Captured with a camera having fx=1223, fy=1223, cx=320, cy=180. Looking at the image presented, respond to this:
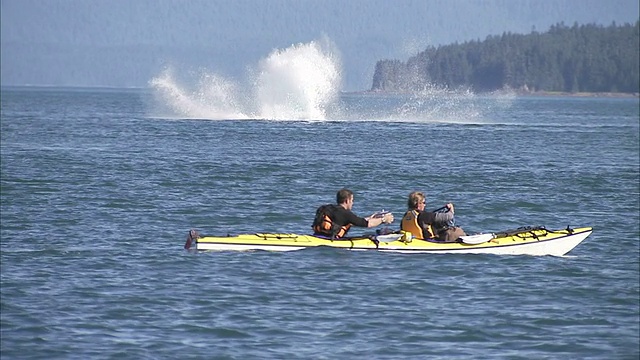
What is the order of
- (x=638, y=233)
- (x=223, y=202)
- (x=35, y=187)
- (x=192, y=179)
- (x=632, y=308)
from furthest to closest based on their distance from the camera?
(x=192, y=179) < (x=35, y=187) < (x=223, y=202) < (x=638, y=233) < (x=632, y=308)

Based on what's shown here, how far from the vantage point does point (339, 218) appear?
Answer: 1975cm

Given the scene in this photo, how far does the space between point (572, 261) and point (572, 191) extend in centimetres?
1318

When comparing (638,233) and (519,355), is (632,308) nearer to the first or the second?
(519,355)

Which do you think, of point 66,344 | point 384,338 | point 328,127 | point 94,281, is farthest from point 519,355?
point 328,127

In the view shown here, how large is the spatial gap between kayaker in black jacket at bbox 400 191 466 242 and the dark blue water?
0.74 meters

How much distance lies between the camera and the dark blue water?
13.4 metres

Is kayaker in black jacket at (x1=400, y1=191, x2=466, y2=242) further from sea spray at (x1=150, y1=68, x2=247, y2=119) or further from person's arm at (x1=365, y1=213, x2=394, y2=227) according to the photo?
sea spray at (x1=150, y1=68, x2=247, y2=119)

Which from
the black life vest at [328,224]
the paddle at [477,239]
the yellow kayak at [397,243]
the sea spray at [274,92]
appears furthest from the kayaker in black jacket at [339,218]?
the sea spray at [274,92]

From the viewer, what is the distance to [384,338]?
13.6 m

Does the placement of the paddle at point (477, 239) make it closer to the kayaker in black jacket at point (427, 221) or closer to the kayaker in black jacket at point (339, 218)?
the kayaker in black jacket at point (427, 221)

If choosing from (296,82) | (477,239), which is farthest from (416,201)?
(296,82)

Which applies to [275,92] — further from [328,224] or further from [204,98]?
[328,224]

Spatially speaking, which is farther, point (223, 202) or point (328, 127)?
point (328, 127)

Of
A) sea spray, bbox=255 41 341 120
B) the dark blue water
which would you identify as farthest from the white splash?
the dark blue water
